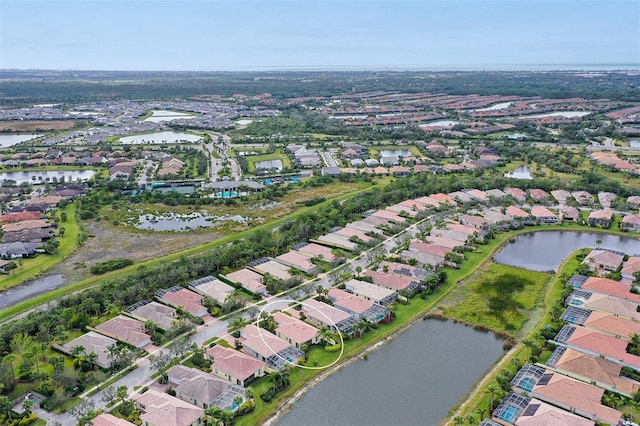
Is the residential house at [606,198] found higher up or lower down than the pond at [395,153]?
lower down

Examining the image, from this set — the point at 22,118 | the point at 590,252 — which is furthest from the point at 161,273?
the point at 22,118

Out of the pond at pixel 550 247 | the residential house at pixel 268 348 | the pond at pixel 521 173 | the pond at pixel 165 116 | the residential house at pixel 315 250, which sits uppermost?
the pond at pixel 165 116

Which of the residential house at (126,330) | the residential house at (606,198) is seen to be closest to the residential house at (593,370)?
the residential house at (126,330)

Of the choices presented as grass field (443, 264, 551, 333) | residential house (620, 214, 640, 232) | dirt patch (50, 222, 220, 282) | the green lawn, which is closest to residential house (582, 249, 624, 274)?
grass field (443, 264, 551, 333)

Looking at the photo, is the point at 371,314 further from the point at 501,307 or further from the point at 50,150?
the point at 50,150

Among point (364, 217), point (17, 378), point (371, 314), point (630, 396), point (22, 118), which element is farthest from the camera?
point (22, 118)

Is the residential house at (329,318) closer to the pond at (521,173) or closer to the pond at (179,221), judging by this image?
the pond at (179,221)

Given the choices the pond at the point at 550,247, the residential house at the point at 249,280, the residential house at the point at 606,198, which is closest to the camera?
the residential house at the point at 249,280
